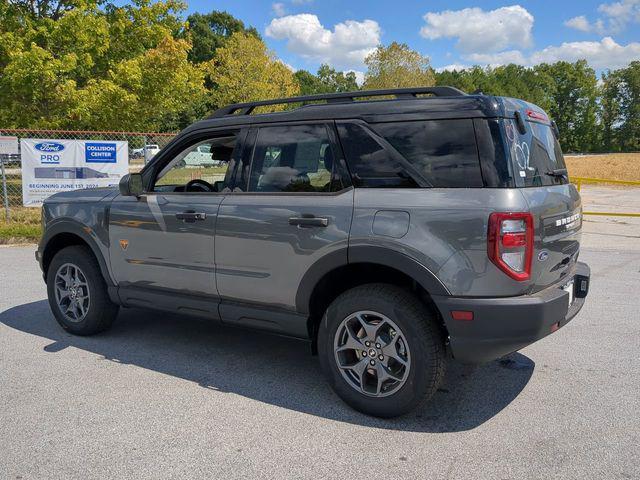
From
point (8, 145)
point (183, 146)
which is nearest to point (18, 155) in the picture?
point (8, 145)

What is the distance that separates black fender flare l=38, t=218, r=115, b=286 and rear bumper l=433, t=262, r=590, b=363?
2951 mm

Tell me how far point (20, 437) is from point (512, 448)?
2.76 m

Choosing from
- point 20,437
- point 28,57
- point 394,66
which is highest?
→ point 394,66

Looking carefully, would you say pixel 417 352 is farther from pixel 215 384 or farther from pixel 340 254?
pixel 215 384

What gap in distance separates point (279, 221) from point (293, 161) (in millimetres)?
448

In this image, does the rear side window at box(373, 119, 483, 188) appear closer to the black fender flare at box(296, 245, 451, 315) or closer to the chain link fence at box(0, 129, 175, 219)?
the black fender flare at box(296, 245, 451, 315)

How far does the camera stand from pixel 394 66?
135ft

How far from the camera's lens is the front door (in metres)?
4.10

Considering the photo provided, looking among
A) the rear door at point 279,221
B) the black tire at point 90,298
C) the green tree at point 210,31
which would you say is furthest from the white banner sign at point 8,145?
the green tree at point 210,31

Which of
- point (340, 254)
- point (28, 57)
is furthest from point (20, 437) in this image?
point (28, 57)

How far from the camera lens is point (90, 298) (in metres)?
4.87

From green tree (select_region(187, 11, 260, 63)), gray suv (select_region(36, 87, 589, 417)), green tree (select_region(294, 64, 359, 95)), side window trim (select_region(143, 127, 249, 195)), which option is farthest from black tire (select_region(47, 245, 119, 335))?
green tree (select_region(294, 64, 359, 95))

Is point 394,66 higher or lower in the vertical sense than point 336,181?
higher

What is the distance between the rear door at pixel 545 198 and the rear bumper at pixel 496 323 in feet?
0.51
